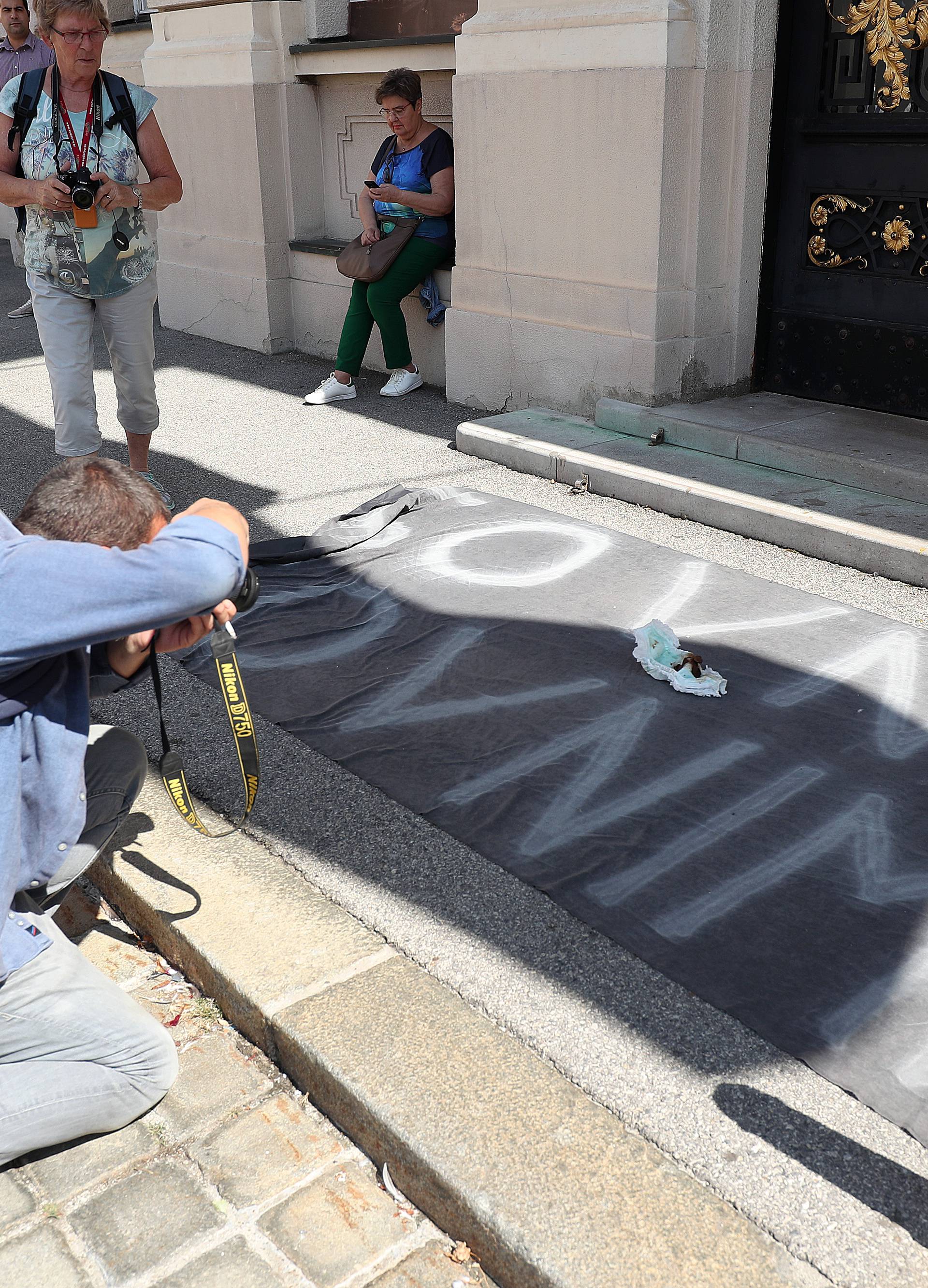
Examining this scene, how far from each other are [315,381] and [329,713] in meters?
4.75

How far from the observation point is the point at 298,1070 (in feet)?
7.52

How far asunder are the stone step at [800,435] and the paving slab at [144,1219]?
3.88 meters

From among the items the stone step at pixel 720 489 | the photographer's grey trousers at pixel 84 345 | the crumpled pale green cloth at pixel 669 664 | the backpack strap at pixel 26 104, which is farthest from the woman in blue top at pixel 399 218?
the crumpled pale green cloth at pixel 669 664

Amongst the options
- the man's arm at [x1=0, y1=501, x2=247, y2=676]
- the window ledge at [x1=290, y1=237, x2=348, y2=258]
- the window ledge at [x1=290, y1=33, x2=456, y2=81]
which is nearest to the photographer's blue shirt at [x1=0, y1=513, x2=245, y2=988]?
the man's arm at [x1=0, y1=501, x2=247, y2=676]

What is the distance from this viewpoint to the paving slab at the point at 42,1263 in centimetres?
194

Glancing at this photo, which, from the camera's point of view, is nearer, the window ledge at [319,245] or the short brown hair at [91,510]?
the short brown hair at [91,510]

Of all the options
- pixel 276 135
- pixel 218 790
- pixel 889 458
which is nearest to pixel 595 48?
pixel 889 458

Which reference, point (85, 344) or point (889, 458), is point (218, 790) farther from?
point (889, 458)

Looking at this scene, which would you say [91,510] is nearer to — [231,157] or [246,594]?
[246,594]

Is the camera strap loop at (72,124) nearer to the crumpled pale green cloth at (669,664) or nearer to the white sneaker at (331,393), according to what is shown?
the white sneaker at (331,393)

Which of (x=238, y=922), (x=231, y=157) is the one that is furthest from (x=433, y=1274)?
(x=231, y=157)

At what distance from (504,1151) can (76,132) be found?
4260mm

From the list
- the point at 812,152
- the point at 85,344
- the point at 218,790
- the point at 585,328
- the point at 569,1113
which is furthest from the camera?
the point at 585,328

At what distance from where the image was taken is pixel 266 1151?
218 centimetres
